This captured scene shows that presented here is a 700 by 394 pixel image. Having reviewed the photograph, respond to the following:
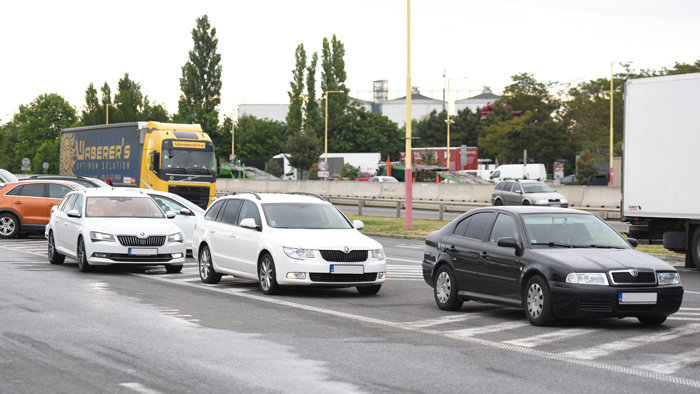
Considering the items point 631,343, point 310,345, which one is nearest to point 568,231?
point 631,343

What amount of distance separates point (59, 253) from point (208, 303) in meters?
7.17

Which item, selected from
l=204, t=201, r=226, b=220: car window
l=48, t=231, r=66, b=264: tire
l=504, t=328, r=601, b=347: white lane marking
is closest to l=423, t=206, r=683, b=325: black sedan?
l=504, t=328, r=601, b=347: white lane marking

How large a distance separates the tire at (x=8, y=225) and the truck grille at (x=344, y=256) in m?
16.0

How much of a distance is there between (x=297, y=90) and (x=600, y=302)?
8749cm

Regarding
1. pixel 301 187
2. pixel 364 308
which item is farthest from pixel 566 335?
pixel 301 187

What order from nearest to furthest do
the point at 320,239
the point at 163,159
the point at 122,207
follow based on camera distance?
the point at 320,239 < the point at 122,207 < the point at 163,159

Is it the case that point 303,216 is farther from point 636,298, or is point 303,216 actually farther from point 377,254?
point 636,298

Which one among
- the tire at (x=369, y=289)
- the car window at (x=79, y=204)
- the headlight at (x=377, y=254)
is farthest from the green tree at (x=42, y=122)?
the headlight at (x=377, y=254)

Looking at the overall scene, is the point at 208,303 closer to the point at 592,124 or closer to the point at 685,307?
the point at 685,307

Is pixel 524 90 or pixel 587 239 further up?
pixel 524 90

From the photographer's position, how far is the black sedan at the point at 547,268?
36.7 feet

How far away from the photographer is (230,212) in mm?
16422

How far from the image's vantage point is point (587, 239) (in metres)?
12.3

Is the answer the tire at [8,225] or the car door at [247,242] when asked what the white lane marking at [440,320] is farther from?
the tire at [8,225]
